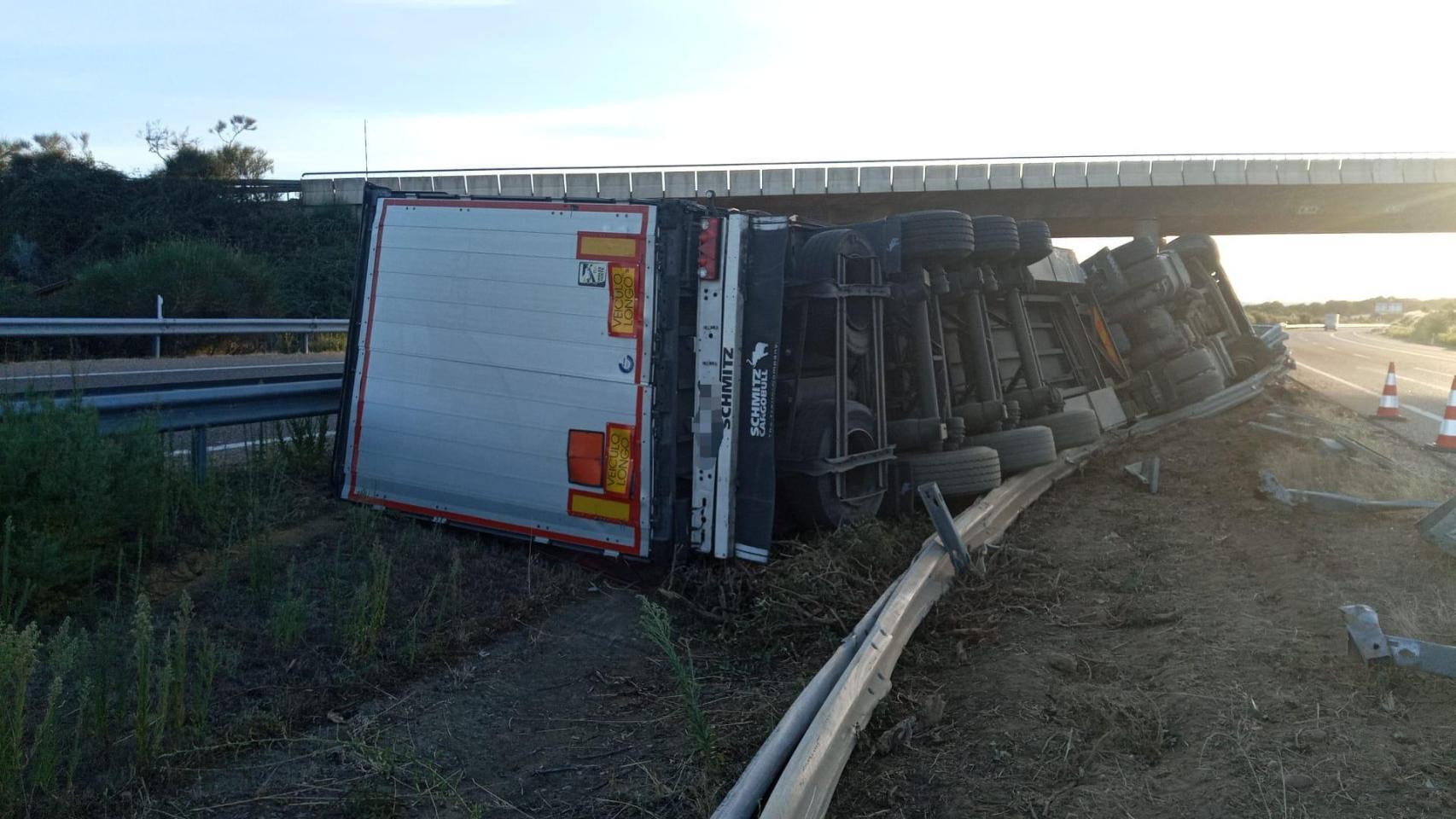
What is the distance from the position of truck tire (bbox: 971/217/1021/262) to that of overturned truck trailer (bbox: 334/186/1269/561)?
0.70 m

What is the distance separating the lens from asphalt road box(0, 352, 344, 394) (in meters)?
12.1

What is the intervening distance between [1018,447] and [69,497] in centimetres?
598

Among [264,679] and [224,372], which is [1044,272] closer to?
[264,679]

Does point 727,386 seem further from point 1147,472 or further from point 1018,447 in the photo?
point 1147,472

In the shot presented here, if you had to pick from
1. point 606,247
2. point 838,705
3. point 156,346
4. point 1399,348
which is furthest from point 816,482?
point 1399,348

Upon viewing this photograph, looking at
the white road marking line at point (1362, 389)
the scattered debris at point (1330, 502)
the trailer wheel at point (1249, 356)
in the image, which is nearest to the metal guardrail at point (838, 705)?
the scattered debris at point (1330, 502)

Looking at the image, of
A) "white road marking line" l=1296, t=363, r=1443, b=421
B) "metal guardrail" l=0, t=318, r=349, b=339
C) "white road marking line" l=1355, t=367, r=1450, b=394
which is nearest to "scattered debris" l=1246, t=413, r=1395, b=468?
"white road marking line" l=1296, t=363, r=1443, b=421

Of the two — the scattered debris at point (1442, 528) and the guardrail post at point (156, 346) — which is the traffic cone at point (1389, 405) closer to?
the scattered debris at point (1442, 528)

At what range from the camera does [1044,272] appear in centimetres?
1121

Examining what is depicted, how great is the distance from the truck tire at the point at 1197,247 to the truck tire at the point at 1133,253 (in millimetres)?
1127

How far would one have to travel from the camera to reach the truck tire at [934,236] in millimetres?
7762

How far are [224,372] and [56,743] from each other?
11319 mm

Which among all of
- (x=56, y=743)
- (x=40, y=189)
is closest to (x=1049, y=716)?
(x=56, y=743)

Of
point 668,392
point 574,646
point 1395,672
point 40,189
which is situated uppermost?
point 40,189
